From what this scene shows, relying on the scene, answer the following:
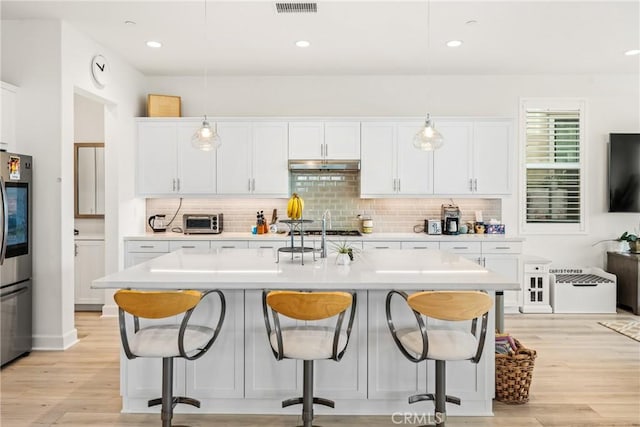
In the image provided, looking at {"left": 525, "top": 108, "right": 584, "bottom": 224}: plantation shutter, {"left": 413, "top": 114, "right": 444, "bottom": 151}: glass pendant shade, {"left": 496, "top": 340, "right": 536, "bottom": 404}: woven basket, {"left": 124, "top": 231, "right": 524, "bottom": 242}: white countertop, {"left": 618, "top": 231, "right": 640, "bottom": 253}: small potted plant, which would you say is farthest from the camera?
{"left": 525, "top": 108, "right": 584, "bottom": 224}: plantation shutter

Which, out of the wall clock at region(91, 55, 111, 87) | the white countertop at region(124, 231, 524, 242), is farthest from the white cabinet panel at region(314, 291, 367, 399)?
the wall clock at region(91, 55, 111, 87)

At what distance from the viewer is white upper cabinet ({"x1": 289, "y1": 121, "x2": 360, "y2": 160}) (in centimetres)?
556

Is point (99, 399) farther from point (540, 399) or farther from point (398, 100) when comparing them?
point (398, 100)

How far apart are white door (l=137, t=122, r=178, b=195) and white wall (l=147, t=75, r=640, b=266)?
0.57 m

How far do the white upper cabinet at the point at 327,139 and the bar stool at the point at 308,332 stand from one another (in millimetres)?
3207

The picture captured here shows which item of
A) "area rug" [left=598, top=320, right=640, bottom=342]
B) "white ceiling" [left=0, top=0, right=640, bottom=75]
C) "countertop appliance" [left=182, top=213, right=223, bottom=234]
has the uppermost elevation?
"white ceiling" [left=0, top=0, right=640, bottom=75]

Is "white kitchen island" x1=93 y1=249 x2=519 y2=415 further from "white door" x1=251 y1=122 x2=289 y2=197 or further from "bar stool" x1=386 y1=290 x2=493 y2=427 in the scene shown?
"white door" x1=251 y1=122 x2=289 y2=197

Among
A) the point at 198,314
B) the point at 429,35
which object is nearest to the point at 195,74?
the point at 429,35

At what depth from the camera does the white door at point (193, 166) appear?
220 inches

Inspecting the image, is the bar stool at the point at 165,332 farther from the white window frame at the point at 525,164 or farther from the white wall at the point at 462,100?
the white window frame at the point at 525,164

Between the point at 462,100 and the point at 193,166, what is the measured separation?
3.50m

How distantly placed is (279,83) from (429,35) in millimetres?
2191

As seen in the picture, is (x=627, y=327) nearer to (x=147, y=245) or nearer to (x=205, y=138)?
(x=205, y=138)

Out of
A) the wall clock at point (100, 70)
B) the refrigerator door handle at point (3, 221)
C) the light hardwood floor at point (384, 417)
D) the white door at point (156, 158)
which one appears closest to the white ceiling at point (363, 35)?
the wall clock at point (100, 70)
